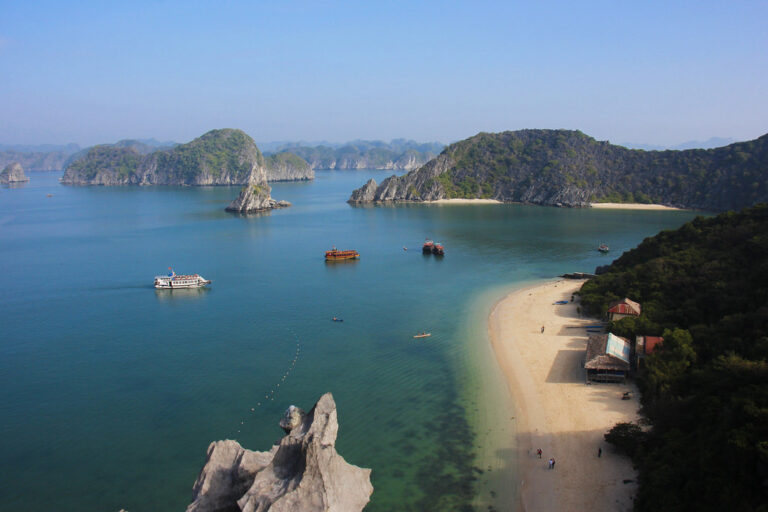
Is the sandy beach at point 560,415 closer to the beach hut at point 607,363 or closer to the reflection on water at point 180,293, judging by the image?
the beach hut at point 607,363

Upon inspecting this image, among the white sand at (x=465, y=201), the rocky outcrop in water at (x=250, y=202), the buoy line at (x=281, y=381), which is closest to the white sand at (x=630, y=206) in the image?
the white sand at (x=465, y=201)

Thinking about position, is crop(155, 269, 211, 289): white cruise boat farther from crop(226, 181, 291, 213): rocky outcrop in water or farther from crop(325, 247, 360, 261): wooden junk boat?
crop(226, 181, 291, 213): rocky outcrop in water

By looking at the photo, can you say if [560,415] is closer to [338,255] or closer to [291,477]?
[291,477]

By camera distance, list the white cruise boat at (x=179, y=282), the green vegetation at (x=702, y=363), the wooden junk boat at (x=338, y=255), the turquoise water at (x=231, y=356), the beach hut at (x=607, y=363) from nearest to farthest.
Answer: the green vegetation at (x=702, y=363), the turquoise water at (x=231, y=356), the beach hut at (x=607, y=363), the white cruise boat at (x=179, y=282), the wooden junk boat at (x=338, y=255)

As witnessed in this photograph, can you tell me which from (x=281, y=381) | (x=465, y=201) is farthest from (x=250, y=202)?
(x=281, y=381)

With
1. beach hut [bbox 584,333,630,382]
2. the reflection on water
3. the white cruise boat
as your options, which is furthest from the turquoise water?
beach hut [bbox 584,333,630,382]

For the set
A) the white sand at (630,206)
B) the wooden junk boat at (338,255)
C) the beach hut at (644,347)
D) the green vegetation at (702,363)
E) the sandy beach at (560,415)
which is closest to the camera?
the green vegetation at (702,363)
